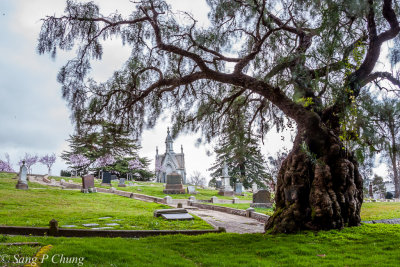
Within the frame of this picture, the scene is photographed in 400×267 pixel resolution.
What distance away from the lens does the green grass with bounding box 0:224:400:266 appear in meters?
5.00

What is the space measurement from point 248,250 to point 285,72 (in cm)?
535

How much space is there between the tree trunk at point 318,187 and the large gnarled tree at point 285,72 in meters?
0.03

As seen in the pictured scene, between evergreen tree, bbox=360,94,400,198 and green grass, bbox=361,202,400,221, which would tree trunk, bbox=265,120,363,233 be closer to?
evergreen tree, bbox=360,94,400,198

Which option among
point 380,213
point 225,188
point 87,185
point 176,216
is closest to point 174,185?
point 225,188

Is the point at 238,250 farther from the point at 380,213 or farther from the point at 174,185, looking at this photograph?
the point at 174,185

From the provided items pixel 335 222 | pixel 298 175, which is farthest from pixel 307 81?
pixel 335 222

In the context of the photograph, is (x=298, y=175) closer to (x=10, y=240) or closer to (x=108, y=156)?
(x=108, y=156)

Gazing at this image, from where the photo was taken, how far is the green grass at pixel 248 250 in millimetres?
5000

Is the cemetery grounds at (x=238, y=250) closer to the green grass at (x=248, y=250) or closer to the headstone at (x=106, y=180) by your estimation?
the green grass at (x=248, y=250)

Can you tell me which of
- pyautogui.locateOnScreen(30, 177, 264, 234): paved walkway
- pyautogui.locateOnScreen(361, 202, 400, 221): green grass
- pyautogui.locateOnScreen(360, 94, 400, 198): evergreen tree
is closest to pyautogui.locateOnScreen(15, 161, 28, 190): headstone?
pyautogui.locateOnScreen(30, 177, 264, 234): paved walkway

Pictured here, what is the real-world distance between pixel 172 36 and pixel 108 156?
4.14m

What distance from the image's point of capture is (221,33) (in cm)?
992

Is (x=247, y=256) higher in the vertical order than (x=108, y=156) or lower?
lower

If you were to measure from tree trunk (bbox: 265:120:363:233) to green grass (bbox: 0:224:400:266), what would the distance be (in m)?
0.42
